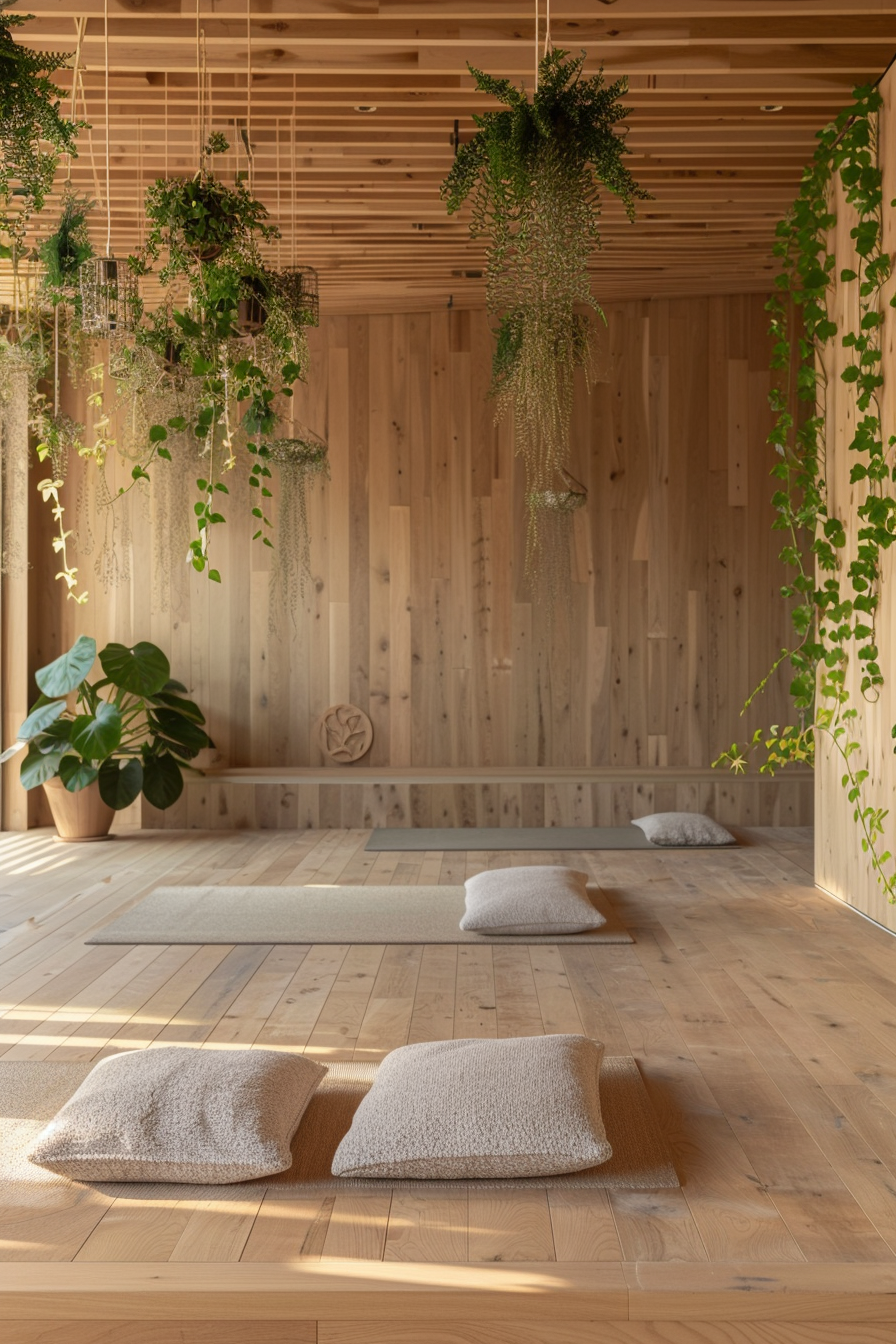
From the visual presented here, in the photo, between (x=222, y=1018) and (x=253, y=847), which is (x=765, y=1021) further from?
(x=253, y=847)

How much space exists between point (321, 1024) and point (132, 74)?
325 centimetres

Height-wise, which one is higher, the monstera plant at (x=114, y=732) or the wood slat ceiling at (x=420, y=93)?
the wood slat ceiling at (x=420, y=93)

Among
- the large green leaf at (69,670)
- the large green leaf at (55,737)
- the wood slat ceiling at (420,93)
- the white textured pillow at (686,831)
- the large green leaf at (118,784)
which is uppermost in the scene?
the wood slat ceiling at (420,93)

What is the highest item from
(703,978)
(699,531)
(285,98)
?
(285,98)

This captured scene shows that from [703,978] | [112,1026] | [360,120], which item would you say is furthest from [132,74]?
[703,978]

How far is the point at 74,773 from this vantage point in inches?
242

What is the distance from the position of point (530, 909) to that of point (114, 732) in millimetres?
2690

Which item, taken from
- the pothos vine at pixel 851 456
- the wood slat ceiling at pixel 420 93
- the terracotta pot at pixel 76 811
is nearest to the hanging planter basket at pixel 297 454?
the wood slat ceiling at pixel 420 93

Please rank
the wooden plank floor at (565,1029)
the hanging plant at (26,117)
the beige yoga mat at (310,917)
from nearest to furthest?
the wooden plank floor at (565,1029)
the hanging plant at (26,117)
the beige yoga mat at (310,917)

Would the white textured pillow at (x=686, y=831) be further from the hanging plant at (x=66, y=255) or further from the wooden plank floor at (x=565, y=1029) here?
the hanging plant at (x=66, y=255)

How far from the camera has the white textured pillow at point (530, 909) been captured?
4.20m

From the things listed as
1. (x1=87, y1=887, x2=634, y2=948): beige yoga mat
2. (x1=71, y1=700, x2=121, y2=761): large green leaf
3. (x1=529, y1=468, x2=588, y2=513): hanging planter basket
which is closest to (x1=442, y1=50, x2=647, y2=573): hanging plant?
(x1=87, y1=887, x2=634, y2=948): beige yoga mat

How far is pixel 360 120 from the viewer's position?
450cm

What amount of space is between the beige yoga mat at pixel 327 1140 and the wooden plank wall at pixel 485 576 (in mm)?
4272
